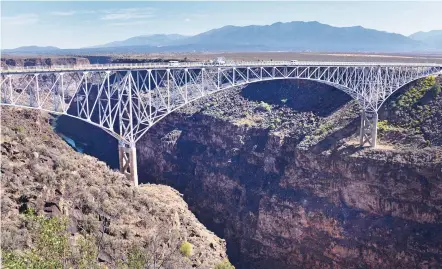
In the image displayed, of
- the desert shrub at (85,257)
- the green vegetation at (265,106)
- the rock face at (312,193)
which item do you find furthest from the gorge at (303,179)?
the desert shrub at (85,257)

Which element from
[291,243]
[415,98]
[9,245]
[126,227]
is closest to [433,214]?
[291,243]

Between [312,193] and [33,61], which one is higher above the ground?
[33,61]

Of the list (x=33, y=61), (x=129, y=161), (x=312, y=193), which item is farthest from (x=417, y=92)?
(x=33, y=61)

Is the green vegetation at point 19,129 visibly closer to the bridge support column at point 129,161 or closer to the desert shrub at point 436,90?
the bridge support column at point 129,161

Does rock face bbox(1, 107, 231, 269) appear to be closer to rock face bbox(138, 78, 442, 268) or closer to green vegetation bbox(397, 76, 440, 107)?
rock face bbox(138, 78, 442, 268)

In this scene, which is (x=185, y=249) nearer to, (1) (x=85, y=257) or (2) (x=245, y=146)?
(1) (x=85, y=257)

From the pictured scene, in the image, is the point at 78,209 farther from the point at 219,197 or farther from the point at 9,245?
the point at 219,197

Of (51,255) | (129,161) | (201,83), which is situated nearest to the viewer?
(51,255)
